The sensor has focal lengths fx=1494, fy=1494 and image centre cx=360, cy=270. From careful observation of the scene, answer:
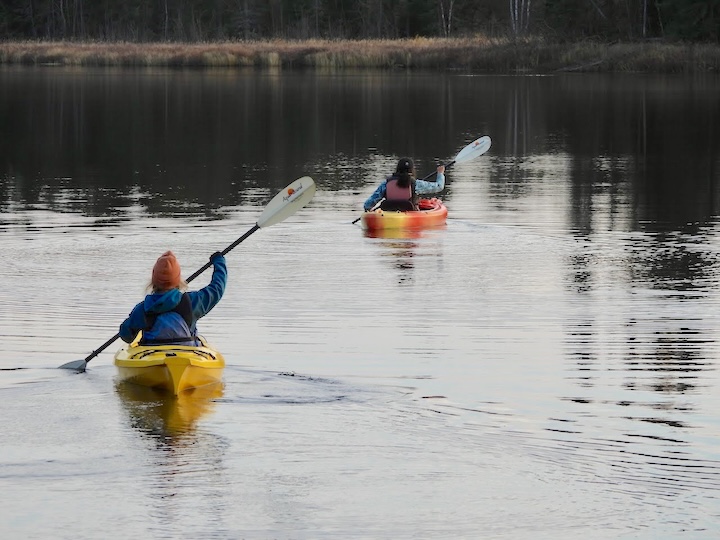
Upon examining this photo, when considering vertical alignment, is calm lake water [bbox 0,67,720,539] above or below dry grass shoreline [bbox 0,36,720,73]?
below

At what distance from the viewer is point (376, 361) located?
11.4 m

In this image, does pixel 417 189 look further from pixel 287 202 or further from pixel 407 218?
pixel 287 202

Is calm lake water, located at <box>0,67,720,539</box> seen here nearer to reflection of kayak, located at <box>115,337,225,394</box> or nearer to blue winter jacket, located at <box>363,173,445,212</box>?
reflection of kayak, located at <box>115,337,225,394</box>

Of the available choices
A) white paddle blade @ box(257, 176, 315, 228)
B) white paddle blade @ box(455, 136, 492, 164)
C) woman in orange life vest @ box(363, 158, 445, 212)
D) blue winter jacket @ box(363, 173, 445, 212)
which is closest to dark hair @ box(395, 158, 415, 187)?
woman in orange life vest @ box(363, 158, 445, 212)

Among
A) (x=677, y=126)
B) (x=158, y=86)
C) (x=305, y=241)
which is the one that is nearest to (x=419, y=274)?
(x=305, y=241)

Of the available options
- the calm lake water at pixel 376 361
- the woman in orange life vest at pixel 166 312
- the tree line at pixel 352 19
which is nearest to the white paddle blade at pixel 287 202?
the calm lake water at pixel 376 361

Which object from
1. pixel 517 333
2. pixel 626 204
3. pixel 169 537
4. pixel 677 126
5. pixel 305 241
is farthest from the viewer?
pixel 677 126

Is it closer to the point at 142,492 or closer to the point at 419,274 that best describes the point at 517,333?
the point at 419,274

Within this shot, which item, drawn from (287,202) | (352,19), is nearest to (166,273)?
(287,202)

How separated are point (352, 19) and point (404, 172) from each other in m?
77.8

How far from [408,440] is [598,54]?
5893 cm

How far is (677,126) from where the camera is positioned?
37.9 metres

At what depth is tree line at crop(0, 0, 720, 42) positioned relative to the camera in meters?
71.4

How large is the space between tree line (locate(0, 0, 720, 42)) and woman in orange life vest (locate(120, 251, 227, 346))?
60.0 meters
